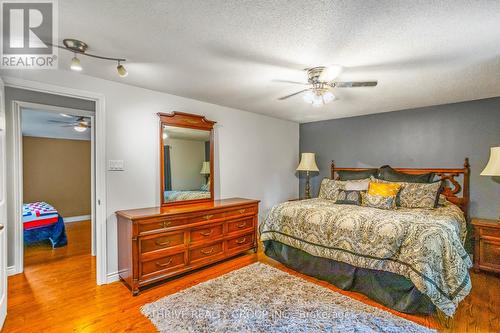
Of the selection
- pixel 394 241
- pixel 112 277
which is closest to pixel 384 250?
pixel 394 241

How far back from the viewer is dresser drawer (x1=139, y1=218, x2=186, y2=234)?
8.45ft

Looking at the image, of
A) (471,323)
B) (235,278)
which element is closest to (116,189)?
(235,278)

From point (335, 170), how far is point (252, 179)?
1.73 metres

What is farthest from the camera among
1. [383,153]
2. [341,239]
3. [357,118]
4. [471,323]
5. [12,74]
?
[357,118]

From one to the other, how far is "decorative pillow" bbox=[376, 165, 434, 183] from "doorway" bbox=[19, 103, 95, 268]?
15.5 feet

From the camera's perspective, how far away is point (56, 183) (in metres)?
5.92

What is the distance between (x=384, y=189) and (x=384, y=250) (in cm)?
135

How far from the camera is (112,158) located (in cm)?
282

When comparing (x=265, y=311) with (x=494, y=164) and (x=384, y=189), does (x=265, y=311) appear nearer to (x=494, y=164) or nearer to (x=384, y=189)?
(x=384, y=189)

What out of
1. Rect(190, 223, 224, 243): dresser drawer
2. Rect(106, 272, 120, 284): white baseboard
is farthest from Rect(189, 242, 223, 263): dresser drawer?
Rect(106, 272, 120, 284): white baseboard

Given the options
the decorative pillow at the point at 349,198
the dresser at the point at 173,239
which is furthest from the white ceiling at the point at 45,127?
the decorative pillow at the point at 349,198

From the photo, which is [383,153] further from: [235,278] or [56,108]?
[56,108]

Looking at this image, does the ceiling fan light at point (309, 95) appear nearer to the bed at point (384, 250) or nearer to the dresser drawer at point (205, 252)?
the bed at point (384, 250)

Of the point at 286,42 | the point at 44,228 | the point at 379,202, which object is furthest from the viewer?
the point at 44,228
